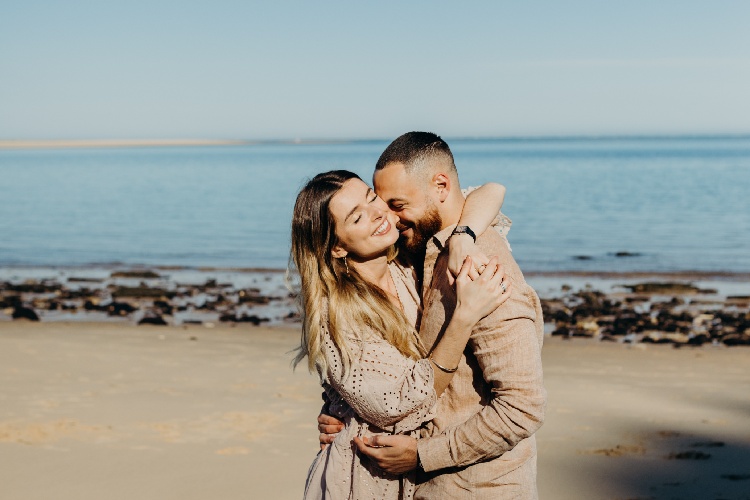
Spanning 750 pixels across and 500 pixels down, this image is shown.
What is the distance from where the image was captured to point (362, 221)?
319 centimetres

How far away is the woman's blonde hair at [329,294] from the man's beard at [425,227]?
24cm

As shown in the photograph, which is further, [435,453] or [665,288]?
[665,288]

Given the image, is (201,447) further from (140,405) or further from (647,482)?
(647,482)

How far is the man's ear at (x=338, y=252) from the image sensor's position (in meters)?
3.27

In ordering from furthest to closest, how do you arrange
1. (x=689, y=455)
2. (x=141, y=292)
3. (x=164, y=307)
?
(x=141, y=292) < (x=164, y=307) < (x=689, y=455)

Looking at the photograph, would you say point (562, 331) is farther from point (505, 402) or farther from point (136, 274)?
point (136, 274)

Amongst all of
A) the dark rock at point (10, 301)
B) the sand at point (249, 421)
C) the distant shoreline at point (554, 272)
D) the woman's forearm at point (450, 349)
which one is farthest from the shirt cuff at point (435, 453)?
the distant shoreline at point (554, 272)

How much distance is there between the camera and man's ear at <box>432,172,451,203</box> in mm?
3172

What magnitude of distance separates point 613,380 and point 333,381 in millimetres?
7431

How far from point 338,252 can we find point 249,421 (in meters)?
5.08

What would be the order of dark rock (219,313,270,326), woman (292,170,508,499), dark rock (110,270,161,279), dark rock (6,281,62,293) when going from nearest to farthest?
woman (292,170,508,499) → dark rock (219,313,270,326) → dark rock (6,281,62,293) → dark rock (110,270,161,279)

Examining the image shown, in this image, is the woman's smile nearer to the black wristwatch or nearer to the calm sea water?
the black wristwatch

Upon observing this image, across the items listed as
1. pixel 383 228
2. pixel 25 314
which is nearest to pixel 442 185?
pixel 383 228

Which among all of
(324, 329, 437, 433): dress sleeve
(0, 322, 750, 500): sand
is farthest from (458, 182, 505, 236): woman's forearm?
(0, 322, 750, 500): sand
